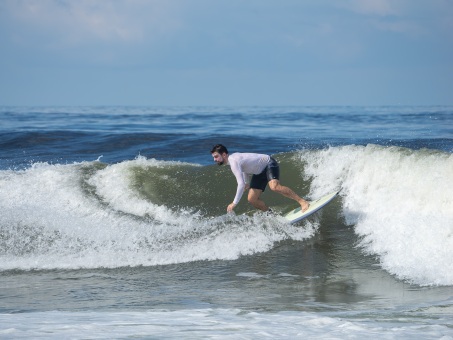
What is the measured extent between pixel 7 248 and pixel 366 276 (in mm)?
5889

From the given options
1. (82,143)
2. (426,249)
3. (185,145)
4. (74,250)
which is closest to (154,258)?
(74,250)

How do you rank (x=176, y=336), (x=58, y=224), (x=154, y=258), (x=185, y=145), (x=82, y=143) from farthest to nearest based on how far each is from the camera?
(x=82, y=143) < (x=185, y=145) < (x=58, y=224) < (x=154, y=258) < (x=176, y=336)

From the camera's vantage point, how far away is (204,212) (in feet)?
49.9

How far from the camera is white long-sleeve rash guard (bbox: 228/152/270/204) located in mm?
11773

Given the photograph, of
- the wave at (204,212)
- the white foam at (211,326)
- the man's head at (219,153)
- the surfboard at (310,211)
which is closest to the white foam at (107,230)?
the wave at (204,212)

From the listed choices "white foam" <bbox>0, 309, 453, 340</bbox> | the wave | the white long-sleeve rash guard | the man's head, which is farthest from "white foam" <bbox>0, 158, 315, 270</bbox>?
"white foam" <bbox>0, 309, 453, 340</bbox>

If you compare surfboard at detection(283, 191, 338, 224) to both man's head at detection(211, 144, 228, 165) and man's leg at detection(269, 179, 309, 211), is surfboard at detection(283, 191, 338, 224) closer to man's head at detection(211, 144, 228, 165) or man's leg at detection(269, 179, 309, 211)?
man's leg at detection(269, 179, 309, 211)

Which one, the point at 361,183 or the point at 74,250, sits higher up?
the point at 361,183

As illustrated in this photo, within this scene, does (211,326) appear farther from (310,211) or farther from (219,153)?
(310,211)

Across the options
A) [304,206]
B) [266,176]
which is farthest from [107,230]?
[304,206]

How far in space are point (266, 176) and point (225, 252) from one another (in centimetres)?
177

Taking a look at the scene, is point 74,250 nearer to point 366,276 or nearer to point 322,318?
point 366,276

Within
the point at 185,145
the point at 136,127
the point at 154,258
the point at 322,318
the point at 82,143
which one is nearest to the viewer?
the point at 322,318

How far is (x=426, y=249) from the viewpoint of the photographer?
1023 centimetres
